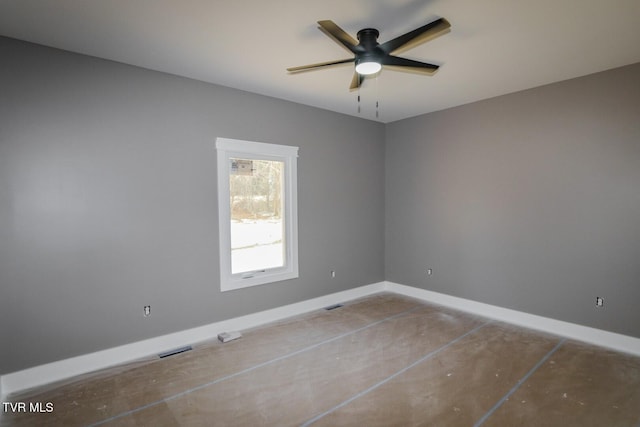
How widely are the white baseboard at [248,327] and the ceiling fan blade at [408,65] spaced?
10.3 feet

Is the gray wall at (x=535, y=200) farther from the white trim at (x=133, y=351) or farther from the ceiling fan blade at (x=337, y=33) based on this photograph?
the ceiling fan blade at (x=337, y=33)

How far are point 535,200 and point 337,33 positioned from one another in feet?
10.5

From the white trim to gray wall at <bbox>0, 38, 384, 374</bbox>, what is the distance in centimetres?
7

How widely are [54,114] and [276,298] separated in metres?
2.97

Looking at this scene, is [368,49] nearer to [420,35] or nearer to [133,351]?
[420,35]

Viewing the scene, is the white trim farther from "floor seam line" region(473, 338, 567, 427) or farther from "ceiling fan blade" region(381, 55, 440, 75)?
"ceiling fan blade" region(381, 55, 440, 75)

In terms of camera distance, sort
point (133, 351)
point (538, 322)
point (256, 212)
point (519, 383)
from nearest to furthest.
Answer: point (519, 383)
point (133, 351)
point (538, 322)
point (256, 212)

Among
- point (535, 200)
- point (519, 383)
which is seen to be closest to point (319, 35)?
point (535, 200)

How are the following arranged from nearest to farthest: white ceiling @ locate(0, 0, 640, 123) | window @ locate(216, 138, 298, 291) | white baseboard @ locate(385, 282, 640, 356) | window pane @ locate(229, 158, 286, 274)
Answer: white ceiling @ locate(0, 0, 640, 123), white baseboard @ locate(385, 282, 640, 356), window @ locate(216, 138, 298, 291), window pane @ locate(229, 158, 286, 274)

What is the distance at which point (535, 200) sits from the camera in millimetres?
3893

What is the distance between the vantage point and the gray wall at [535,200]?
3.33m

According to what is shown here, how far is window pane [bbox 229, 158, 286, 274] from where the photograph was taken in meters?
3.90

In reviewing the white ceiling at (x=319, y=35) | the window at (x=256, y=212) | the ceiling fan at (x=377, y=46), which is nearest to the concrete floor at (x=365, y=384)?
the window at (x=256, y=212)

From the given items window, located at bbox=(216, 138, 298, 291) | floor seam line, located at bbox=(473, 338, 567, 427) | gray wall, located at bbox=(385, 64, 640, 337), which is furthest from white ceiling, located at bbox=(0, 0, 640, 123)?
floor seam line, located at bbox=(473, 338, 567, 427)
